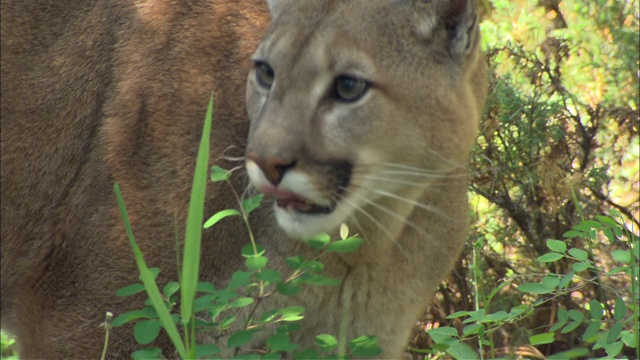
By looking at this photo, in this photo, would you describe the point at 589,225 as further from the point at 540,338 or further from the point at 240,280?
the point at 240,280

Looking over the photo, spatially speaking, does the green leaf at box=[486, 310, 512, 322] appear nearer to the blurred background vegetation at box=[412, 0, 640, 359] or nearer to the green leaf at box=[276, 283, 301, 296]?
the green leaf at box=[276, 283, 301, 296]

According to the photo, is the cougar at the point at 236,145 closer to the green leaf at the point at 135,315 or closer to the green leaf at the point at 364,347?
the green leaf at the point at 364,347

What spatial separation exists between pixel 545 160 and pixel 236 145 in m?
1.67

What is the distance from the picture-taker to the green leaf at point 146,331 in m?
2.71

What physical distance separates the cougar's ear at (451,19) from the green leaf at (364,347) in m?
0.93

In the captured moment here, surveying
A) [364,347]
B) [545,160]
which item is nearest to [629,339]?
[364,347]

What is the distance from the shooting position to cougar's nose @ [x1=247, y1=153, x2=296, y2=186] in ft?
8.94

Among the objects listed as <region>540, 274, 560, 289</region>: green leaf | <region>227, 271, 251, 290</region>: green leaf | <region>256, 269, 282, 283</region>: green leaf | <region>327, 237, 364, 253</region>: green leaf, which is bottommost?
<region>227, 271, 251, 290</region>: green leaf

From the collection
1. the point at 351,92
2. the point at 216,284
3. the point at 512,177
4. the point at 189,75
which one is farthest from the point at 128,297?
the point at 512,177

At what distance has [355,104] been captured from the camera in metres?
2.86

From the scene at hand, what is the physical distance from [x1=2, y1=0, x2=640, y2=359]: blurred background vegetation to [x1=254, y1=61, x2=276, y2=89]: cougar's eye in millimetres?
1633

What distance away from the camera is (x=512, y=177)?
466 centimetres

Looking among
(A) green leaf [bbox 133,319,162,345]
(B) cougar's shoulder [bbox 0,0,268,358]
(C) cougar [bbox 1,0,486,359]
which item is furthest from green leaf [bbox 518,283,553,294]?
(A) green leaf [bbox 133,319,162,345]

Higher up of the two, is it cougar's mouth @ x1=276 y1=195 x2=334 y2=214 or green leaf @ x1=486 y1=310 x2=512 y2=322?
green leaf @ x1=486 y1=310 x2=512 y2=322
